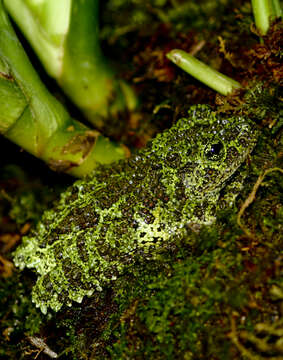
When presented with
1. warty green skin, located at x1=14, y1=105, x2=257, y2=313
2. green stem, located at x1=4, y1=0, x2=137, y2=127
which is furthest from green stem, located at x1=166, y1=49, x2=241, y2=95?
green stem, located at x1=4, y1=0, x2=137, y2=127

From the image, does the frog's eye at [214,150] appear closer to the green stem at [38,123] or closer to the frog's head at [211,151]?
the frog's head at [211,151]

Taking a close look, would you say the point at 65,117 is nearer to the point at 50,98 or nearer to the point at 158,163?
the point at 50,98

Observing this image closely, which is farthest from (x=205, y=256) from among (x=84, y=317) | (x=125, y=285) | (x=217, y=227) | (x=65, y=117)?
(x=65, y=117)

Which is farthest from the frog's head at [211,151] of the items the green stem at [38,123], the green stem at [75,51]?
the green stem at [75,51]

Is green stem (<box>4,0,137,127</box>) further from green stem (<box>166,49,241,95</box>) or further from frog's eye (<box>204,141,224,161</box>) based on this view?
frog's eye (<box>204,141,224,161</box>)

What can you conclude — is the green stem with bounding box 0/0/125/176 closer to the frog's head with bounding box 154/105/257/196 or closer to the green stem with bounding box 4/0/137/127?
the green stem with bounding box 4/0/137/127

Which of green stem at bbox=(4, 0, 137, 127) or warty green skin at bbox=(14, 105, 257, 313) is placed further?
green stem at bbox=(4, 0, 137, 127)

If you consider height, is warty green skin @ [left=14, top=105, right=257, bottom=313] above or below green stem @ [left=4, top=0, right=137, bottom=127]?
below

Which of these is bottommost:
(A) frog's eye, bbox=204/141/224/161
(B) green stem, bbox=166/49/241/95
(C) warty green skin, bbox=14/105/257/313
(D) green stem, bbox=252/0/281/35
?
(C) warty green skin, bbox=14/105/257/313
